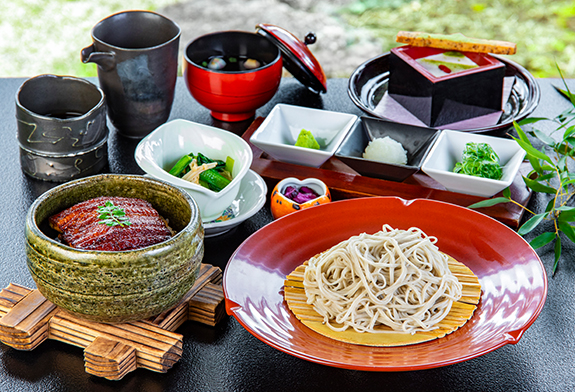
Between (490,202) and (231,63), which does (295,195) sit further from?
(231,63)

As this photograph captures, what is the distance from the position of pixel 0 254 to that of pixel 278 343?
67 centimetres

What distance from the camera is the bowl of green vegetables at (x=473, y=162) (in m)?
1.26

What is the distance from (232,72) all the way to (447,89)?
58cm

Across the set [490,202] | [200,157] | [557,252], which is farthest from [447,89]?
[200,157]

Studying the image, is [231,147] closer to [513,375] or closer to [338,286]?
[338,286]

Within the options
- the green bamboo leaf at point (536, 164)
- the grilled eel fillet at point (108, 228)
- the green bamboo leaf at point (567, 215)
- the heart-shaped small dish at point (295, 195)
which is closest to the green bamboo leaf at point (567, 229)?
the green bamboo leaf at point (567, 215)

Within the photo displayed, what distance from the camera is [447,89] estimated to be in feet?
5.15

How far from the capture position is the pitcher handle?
4.66 feet

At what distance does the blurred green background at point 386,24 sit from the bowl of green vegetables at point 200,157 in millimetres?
2405

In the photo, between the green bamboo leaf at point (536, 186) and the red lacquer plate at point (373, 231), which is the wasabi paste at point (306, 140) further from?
the green bamboo leaf at point (536, 186)

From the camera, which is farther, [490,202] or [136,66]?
[136,66]

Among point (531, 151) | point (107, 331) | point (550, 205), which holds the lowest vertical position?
point (107, 331)

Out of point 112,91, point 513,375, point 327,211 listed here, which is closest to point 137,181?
point 327,211

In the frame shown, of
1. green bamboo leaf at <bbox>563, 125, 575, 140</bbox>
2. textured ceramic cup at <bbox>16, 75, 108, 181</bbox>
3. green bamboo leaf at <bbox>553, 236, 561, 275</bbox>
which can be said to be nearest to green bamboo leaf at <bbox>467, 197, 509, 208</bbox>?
green bamboo leaf at <bbox>553, 236, 561, 275</bbox>
